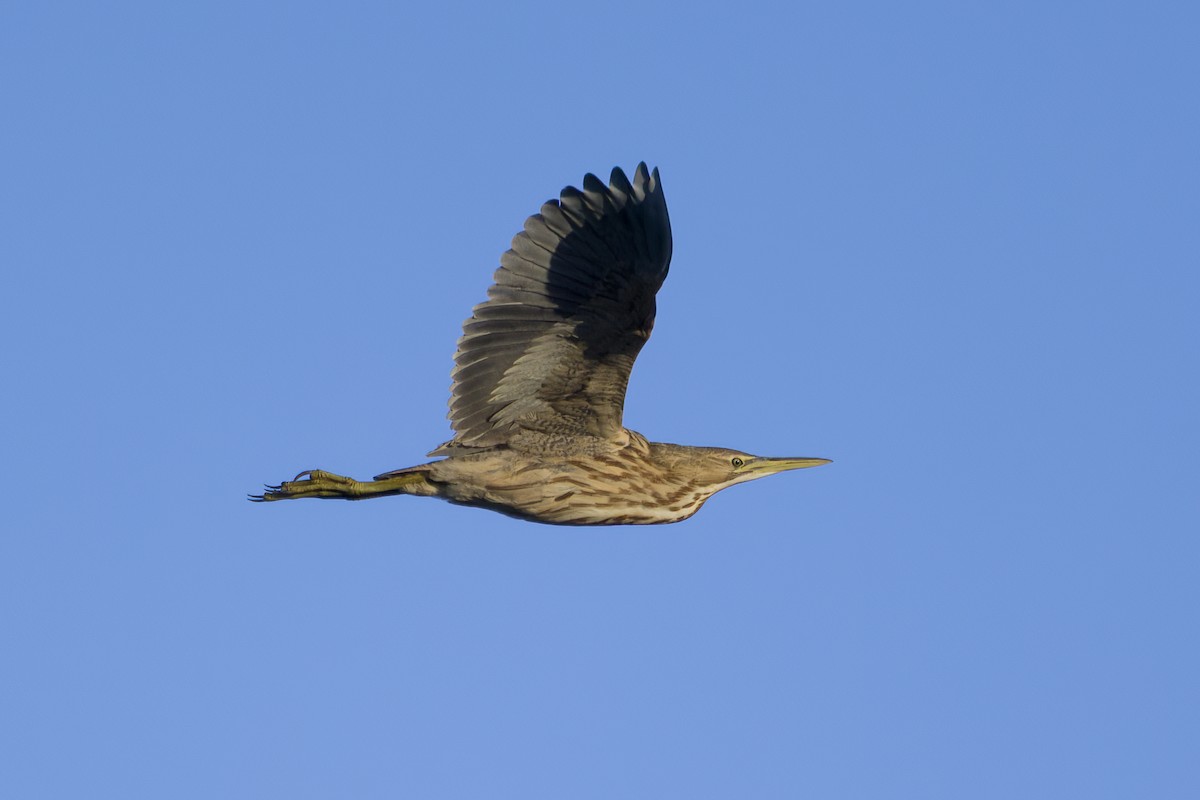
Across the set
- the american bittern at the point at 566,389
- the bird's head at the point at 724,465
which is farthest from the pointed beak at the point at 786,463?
the american bittern at the point at 566,389

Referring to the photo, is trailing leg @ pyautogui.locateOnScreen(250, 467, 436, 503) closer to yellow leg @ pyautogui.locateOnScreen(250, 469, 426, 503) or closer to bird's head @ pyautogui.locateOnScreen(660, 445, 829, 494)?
yellow leg @ pyautogui.locateOnScreen(250, 469, 426, 503)

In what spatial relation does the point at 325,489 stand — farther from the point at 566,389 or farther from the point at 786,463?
the point at 786,463

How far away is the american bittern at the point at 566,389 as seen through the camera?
884cm

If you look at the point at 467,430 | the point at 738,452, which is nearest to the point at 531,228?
the point at 467,430

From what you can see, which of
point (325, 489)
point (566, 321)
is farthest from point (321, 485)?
point (566, 321)

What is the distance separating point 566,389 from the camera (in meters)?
9.31

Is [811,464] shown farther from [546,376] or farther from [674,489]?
[546,376]

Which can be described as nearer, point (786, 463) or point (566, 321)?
point (566, 321)

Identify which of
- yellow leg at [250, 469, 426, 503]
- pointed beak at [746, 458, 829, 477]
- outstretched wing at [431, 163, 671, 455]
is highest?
outstretched wing at [431, 163, 671, 455]

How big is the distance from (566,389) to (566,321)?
42 centimetres

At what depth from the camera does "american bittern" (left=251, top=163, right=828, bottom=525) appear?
8844 millimetres

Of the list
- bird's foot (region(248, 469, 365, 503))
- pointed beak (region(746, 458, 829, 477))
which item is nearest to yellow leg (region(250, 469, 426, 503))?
bird's foot (region(248, 469, 365, 503))

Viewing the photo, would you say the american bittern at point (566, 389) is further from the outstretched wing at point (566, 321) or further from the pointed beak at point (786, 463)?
the pointed beak at point (786, 463)

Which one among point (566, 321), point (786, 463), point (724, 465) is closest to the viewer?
point (566, 321)
